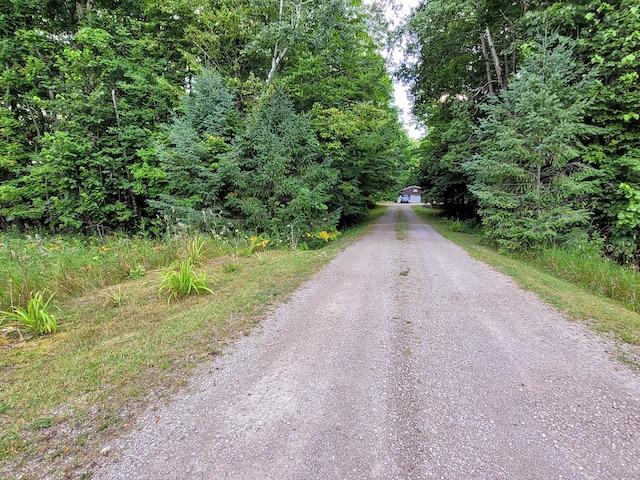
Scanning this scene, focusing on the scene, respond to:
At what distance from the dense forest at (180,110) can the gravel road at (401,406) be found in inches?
228

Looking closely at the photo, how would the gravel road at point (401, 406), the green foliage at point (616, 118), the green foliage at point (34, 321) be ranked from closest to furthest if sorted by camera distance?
the gravel road at point (401, 406), the green foliage at point (34, 321), the green foliage at point (616, 118)

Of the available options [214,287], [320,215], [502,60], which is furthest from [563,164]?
[214,287]

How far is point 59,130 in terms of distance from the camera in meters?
9.68

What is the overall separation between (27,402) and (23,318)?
1568 mm

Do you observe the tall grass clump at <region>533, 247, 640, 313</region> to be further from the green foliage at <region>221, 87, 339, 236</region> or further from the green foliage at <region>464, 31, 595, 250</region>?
the green foliage at <region>221, 87, 339, 236</region>

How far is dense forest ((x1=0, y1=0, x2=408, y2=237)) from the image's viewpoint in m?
8.54

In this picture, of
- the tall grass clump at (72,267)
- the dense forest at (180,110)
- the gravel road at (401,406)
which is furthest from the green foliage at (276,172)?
the gravel road at (401,406)

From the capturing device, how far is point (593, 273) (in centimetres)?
568

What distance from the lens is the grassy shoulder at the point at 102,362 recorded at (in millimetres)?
1803

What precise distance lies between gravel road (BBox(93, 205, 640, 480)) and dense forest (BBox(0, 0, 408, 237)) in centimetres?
579

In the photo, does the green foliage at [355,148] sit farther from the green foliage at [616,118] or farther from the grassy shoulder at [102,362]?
the grassy shoulder at [102,362]

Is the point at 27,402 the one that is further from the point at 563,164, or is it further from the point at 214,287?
the point at 563,164

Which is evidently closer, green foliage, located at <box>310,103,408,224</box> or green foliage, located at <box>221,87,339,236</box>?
green foliage, located at <box>221,87,339,236</box>

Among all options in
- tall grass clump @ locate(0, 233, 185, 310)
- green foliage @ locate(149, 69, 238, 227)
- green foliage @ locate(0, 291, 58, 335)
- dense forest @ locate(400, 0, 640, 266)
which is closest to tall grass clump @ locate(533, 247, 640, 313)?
dense forest @ locate(400, 0, 640, 266)
